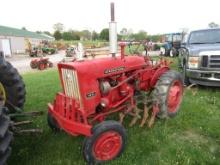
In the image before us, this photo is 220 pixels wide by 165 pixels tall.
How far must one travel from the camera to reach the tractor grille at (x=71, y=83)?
3.41 meters

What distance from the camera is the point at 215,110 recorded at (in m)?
4.95

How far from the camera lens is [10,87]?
4156 millimetres

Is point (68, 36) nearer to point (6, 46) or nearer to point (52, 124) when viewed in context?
point (6, 46)

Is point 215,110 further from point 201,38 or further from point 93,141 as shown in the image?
point 201,38

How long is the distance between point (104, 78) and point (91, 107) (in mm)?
477

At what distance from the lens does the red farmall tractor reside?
3246 mm

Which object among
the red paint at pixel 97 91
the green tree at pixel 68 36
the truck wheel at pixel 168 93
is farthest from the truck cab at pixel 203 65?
the green tree at pixel 68 36

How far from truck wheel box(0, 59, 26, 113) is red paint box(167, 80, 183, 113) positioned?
2.52m

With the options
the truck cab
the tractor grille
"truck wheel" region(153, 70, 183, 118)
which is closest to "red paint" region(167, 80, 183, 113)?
"truck wheel" region(153, 70, 183, 118)

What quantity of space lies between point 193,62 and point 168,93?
2.69m

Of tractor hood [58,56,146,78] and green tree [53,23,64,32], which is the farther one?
green tree [53,23,64,32]

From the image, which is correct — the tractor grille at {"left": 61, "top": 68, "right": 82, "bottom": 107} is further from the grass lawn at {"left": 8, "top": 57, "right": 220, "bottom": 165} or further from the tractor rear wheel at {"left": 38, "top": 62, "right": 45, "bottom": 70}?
the tractor rear wheel at {"left": 38, "top": 62, "right": 45, "bottom": 70}

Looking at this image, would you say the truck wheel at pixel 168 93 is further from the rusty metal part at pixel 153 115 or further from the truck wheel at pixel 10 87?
the truck wheel at pixel 10 87

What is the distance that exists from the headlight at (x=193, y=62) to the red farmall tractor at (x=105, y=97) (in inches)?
90.1
